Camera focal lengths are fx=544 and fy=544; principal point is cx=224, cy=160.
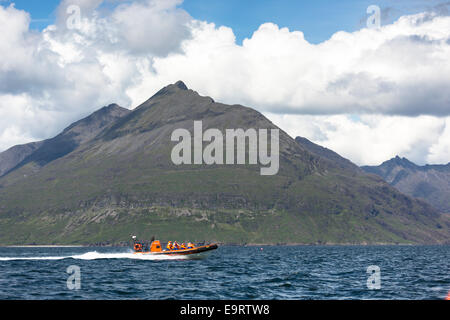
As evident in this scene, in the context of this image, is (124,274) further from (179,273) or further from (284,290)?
(284,290)
